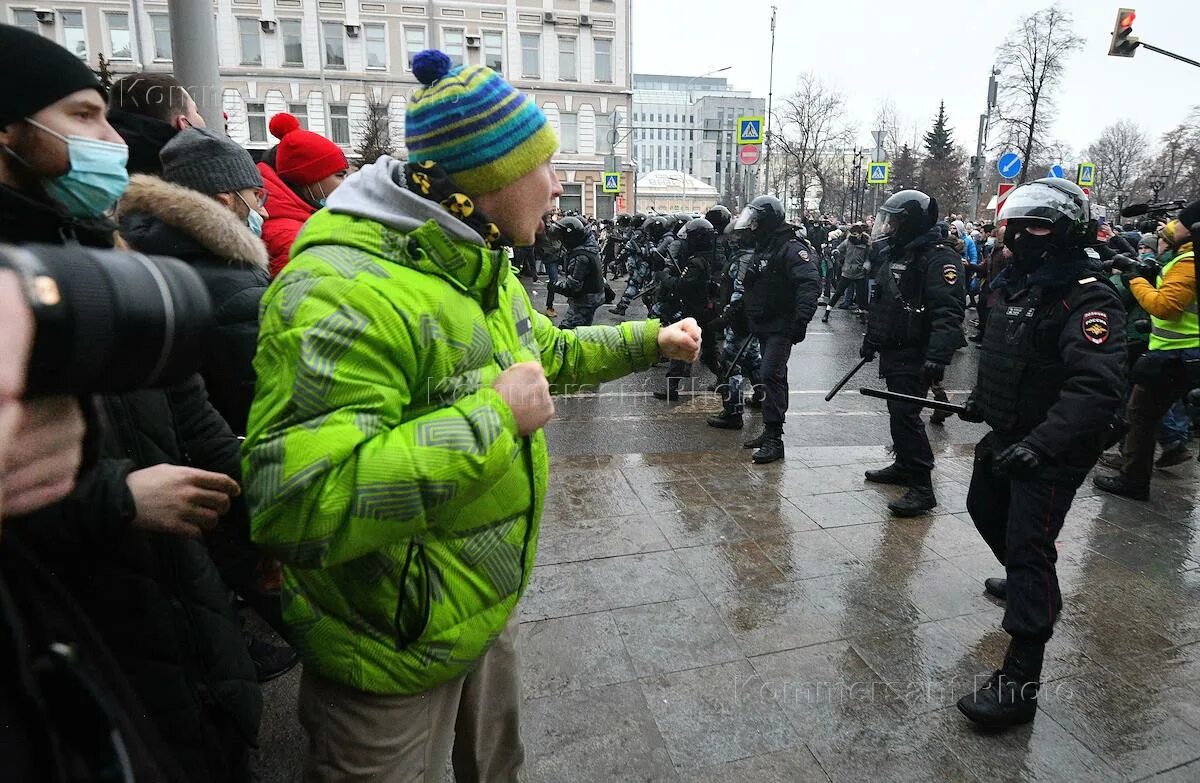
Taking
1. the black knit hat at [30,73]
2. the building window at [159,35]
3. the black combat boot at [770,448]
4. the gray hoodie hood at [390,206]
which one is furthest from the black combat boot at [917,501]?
the building window at [159,35]

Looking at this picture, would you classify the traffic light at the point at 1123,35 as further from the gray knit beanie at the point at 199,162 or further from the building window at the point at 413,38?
the building window at the point at 413,38

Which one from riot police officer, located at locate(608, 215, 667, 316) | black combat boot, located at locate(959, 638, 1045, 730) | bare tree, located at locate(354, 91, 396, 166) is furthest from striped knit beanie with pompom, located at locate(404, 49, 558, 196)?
bare tree, located at locate(354, 91, 396, 166)

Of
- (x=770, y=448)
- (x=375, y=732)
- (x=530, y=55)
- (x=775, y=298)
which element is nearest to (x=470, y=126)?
(x=375, y=732)

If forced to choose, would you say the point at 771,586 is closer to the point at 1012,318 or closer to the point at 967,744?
the point at 967,744

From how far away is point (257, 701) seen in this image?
5.48 feet

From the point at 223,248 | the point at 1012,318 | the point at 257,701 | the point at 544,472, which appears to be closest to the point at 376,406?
the point at 544,472

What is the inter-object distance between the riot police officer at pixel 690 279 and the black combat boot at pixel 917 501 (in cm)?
360

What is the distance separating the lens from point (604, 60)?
4416 cm

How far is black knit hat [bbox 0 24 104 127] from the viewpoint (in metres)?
1.41

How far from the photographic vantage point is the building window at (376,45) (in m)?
41.3

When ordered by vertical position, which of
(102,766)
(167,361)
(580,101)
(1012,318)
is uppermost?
(580,101)

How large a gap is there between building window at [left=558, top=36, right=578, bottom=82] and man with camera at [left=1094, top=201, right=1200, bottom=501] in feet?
141

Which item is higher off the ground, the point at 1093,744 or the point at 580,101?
the point at 580,101

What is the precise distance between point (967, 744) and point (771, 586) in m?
1.21
